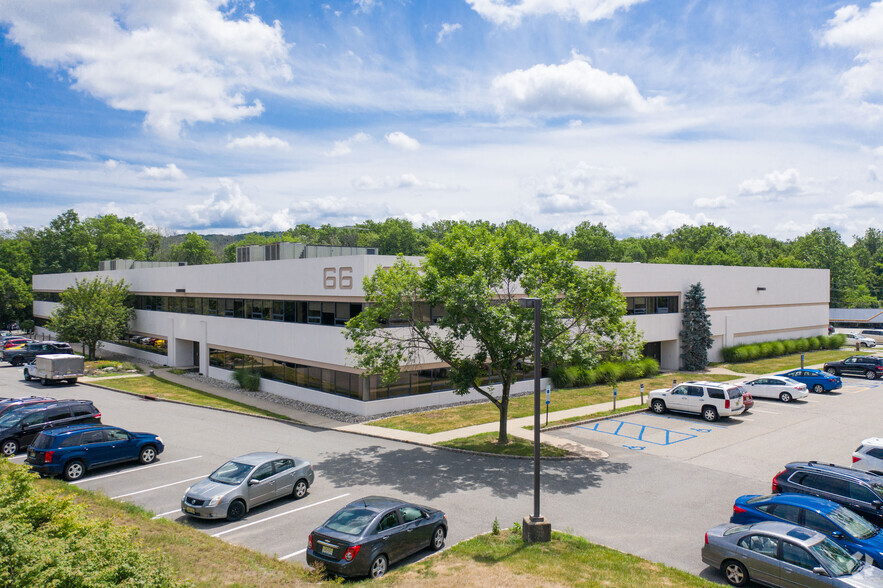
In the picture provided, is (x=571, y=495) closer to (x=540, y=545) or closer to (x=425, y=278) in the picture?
(x=540, y=545)

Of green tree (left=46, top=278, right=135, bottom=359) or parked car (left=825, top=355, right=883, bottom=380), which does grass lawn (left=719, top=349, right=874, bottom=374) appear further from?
green tree (left=46, top=278, right=135, bottom=359)

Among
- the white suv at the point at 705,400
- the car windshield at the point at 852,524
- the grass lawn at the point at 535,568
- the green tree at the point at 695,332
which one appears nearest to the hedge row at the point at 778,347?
the green tree at the point at 695,332

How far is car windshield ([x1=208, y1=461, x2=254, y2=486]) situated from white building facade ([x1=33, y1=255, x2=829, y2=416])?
35.9 ft

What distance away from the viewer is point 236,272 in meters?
34.9

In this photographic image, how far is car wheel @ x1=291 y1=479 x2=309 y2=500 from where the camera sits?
52.3 ft

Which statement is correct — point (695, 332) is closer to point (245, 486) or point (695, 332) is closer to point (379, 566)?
point (245, 486)

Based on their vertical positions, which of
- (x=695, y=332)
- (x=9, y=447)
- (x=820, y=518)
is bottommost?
(x=9, y=447)

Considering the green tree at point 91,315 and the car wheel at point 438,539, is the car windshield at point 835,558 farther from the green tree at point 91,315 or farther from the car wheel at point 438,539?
the green tree at point 91,315

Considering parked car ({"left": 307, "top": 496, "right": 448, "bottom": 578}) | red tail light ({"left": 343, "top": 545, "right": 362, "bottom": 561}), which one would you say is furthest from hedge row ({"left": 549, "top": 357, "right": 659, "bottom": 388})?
red tail light ({"left": 343, "top": 545, "right": 362, "bottom": 561})

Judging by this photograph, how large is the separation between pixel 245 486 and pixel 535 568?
25.5ft

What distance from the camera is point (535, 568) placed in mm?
10883

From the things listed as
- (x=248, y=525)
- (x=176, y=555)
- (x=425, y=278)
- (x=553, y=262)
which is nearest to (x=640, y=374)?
(x=553, y=262)

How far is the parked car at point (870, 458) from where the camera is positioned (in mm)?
17047

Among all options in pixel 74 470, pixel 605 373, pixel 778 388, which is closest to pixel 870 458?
pixel 778 388
